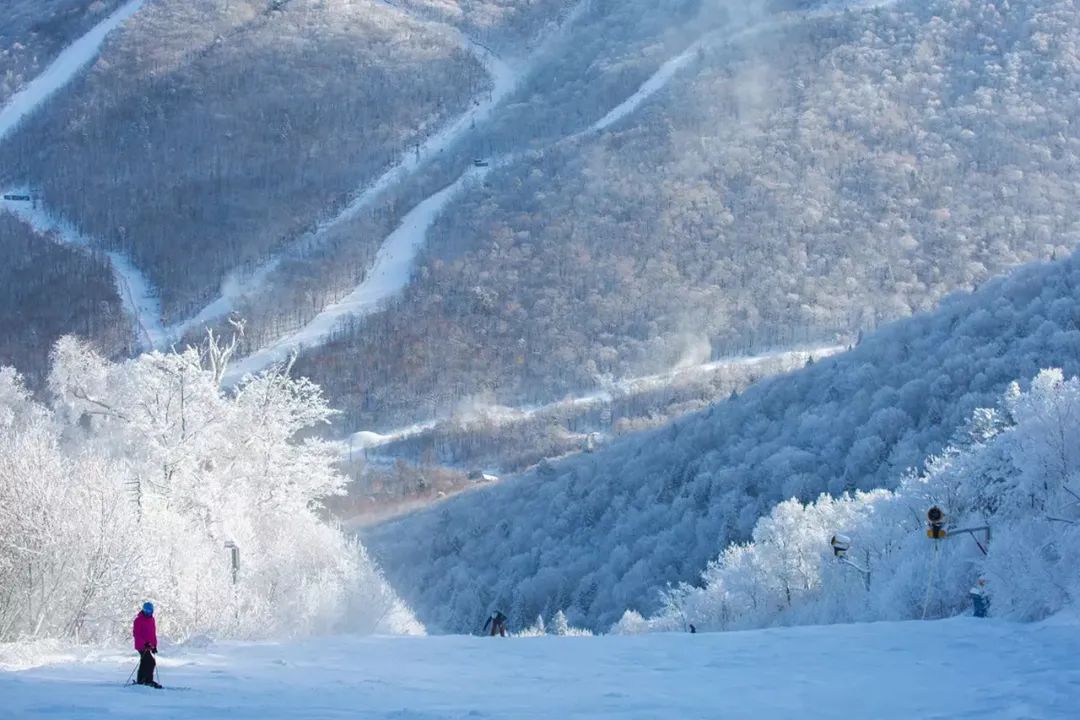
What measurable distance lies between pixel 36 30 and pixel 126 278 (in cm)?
7707

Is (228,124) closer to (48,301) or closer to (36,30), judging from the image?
(48,301)

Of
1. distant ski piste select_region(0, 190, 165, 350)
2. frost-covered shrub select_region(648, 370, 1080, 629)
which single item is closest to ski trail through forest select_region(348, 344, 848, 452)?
distant ski piste select_region(0, 190, 165, 350)

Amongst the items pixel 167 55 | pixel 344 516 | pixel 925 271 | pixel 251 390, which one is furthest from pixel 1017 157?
pixel 167 55

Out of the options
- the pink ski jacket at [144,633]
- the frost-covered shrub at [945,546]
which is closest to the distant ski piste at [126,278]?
the frost-covered shrub at [945,546]

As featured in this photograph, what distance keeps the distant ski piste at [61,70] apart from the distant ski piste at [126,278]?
2506 cm

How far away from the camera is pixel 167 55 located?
471 ft

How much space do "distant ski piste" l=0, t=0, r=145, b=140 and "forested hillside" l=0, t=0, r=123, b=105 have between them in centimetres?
135

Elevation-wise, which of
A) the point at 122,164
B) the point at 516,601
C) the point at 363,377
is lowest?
the point at 516,601

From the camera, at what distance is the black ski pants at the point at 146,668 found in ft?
35.8

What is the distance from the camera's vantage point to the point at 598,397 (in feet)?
241

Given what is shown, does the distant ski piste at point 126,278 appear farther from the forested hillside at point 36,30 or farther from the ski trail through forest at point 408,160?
the forested hillside at point 36,30

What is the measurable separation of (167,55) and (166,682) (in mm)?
145454

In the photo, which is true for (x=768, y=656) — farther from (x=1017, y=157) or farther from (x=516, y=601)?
(x=1017, y=157)

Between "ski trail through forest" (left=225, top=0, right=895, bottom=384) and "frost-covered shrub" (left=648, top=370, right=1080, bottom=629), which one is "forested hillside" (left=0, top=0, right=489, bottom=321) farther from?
"frost-covered shrub" (left=648, top=370, right=1080, bottom=629)
